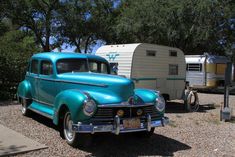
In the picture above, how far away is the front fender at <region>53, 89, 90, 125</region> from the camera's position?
6.00 meters

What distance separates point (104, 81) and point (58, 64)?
1.60m

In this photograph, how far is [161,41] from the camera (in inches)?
947

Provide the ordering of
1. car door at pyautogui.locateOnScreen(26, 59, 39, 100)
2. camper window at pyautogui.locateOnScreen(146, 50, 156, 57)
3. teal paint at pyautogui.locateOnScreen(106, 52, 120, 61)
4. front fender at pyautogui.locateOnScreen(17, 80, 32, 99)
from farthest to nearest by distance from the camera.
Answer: teal paint at pyautogui.locateOnScreen(106, 52, 120, 61), camper window at pyautogui.locateOnScreen(146, 50, 156, 57), front fender at pyautogui.locateOnScreen(17, 80, 32, 99), car door at pyautogui.locateOnScreen(26, 59, 39, 100)

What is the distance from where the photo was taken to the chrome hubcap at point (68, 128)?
648 cm

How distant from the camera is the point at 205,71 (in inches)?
813

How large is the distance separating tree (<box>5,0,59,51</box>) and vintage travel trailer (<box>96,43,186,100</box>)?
1654 cm

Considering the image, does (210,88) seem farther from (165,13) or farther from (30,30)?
(30,30)

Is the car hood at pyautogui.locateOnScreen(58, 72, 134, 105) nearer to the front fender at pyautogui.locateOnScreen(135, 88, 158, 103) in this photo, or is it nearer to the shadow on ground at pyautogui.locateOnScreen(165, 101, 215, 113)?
the front fender at pyautogui.locateOnScreen(135, 88, 158, 103)

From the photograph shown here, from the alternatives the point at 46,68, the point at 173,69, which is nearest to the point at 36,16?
the point at 173,69

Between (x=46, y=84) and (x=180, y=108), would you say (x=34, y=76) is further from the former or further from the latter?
(x=180, y=108)

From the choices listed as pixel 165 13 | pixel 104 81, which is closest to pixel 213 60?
pixel 165 13

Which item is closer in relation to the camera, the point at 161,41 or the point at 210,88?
the point at 210,88

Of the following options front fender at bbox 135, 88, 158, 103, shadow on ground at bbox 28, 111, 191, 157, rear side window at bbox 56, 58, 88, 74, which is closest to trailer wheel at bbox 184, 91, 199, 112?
shadow on ground at bbox 28, 111, 191, 157

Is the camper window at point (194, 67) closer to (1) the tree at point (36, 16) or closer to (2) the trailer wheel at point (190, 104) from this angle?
(2) the trailer wheel at point (190, 104)
